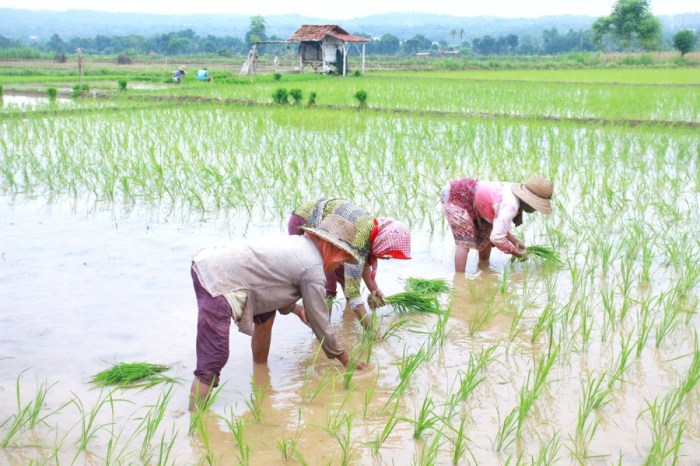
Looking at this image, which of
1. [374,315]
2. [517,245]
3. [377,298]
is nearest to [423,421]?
[374,315]

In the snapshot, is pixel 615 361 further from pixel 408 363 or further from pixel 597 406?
pixel 408 363

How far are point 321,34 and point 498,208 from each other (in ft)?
71.7

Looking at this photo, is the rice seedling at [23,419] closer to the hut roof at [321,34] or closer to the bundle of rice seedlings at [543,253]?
the bundle of rice seedlings at [543,253]

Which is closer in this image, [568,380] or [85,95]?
[568,380]

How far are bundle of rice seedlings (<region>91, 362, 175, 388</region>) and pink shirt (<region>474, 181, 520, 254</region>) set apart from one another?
1.83 m

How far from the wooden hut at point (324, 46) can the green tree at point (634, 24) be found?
95.3 ft

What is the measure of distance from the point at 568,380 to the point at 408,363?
0.62 metres

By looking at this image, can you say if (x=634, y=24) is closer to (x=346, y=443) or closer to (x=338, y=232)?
(x=338, y=232)

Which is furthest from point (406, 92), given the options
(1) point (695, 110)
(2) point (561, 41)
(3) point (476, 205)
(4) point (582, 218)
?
(2) point (561, 41)

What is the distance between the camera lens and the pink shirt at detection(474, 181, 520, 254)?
3861 millimetres

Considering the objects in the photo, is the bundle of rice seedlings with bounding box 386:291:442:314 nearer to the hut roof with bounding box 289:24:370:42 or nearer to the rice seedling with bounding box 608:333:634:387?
the rice seedling with bounding box 608:333:634:387

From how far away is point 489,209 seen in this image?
4023 mm

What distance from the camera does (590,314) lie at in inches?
138

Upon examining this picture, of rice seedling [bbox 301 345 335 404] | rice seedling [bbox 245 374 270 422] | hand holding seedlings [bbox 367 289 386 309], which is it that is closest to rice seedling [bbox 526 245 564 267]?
hand holding seedlings [bbox 367 289 386 309]
